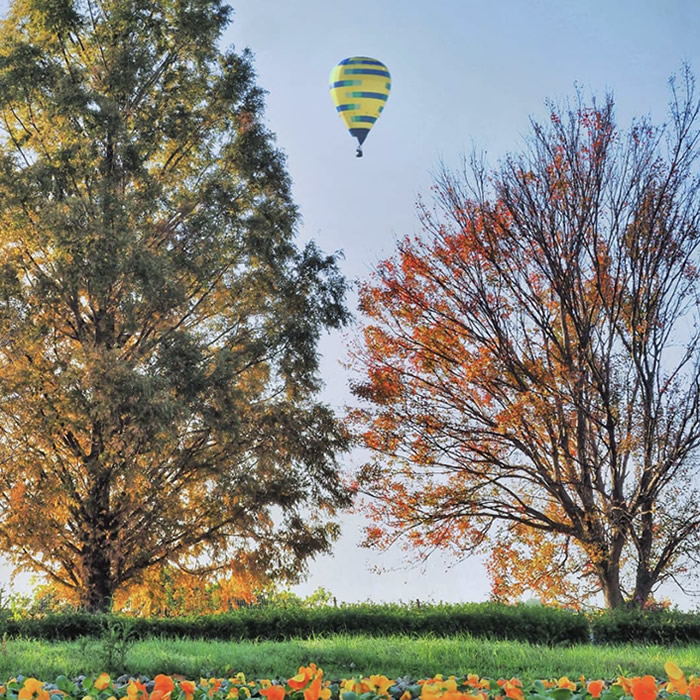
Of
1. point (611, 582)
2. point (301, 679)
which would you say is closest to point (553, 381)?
point (611, 582)

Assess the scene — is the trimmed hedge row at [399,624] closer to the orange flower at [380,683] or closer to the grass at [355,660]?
the grass at [355,660]

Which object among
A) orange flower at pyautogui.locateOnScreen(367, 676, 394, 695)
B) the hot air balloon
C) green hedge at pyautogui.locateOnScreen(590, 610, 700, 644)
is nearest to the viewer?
orange flower at pyautogui.locateOnScreen(367, 676, 394, 695)

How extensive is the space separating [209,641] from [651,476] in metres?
6.00

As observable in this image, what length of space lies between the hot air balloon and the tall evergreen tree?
1.67 metres

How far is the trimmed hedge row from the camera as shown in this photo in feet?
27.6

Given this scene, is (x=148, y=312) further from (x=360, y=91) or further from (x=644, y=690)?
(x=644, y=690)

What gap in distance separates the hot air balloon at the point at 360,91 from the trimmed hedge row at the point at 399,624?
9.47 meters

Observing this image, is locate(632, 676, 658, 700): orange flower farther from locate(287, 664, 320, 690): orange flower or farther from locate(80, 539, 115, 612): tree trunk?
locate(80, 539, 115, 612): tree trunk

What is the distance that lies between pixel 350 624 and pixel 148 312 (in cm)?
594

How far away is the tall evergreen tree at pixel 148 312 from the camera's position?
11.7 meters

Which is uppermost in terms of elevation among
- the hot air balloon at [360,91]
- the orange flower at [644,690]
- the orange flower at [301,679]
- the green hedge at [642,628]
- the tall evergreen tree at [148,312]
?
the hot air balloon at [360,91]

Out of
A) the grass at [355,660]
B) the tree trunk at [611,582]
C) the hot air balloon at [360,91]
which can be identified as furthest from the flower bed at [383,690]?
the hot air balloon at [360,91]

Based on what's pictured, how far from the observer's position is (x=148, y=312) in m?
12.5

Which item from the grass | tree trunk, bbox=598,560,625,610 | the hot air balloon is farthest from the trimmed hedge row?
the hot air balloon
